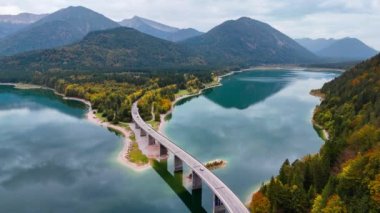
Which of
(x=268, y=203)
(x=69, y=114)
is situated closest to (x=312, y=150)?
(x=268, y=203)

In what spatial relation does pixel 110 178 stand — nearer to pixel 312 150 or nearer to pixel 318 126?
pixel 312 150

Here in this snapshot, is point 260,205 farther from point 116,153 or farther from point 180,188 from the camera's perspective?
point 116,153

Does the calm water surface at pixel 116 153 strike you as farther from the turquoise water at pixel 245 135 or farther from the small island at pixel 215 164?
the small island at pixel 215 164

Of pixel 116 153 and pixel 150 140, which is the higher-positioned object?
pixel 150 140

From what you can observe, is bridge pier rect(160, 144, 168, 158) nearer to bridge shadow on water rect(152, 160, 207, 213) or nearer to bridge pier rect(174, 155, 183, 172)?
bridge shadow on water rect(152, 160, 207, 213)

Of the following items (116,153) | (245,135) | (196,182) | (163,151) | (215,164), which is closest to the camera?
(196,182)

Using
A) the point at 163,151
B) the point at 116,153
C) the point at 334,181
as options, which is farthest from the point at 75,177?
the point at 334,181

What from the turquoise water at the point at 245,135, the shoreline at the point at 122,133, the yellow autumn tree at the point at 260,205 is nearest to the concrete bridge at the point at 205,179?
the yellow autumn tree at the point at 260,205
